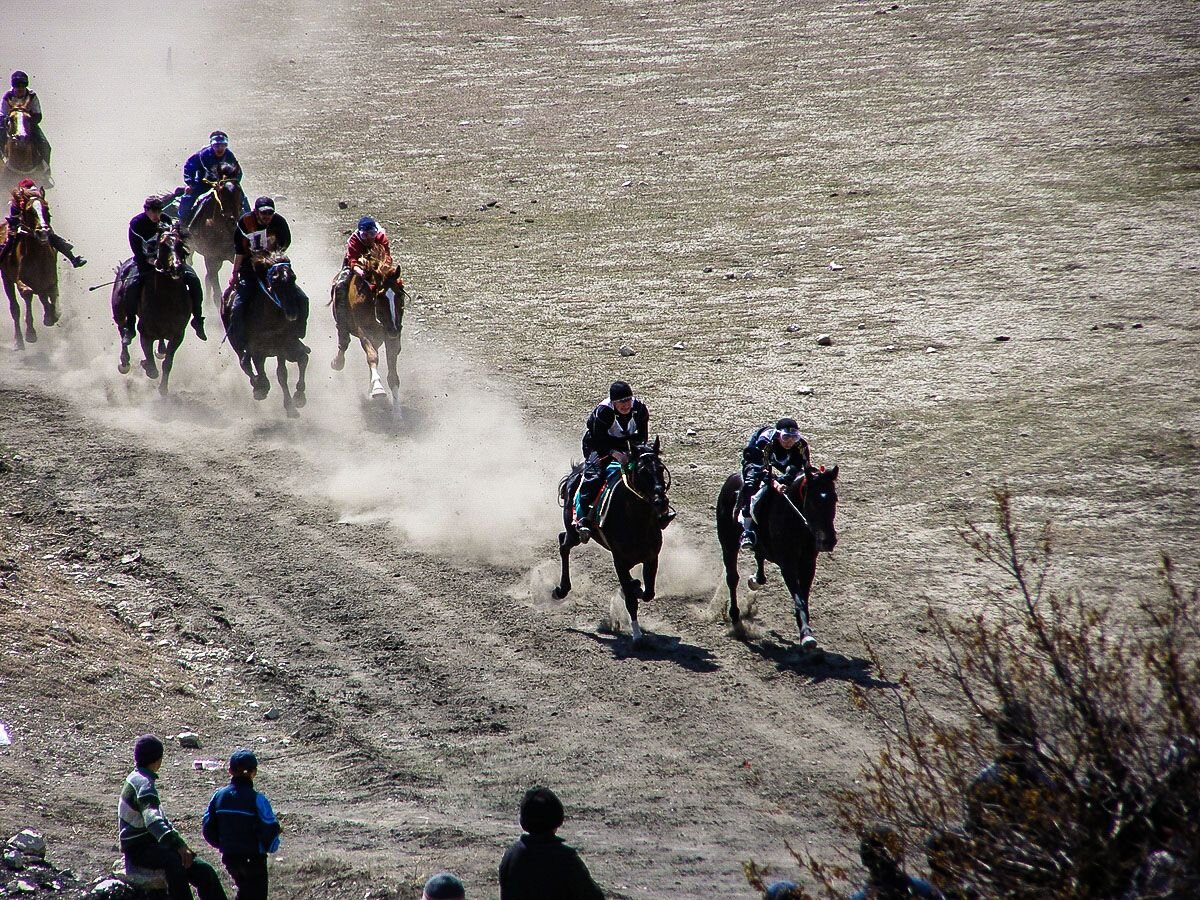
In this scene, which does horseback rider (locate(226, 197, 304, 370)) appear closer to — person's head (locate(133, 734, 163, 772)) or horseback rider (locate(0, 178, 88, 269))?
horseback rider (locate(0, 178, 88, 269))

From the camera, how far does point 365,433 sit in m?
20.0

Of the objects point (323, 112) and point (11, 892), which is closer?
point (11, 892)

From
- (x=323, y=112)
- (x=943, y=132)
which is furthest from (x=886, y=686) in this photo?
(x=323, y=112)

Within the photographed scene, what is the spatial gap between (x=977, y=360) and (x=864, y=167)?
1221 cm

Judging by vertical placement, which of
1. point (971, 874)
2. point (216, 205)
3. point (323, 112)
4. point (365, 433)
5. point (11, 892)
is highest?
point (323, 112)

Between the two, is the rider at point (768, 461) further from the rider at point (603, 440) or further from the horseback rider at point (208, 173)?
the horseback rider at point (208, 173)

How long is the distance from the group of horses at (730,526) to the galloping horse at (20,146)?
20336mm

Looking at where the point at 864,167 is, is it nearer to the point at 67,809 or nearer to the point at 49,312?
the point at 49,312

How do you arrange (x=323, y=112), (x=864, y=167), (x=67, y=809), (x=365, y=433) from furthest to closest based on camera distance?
(x=323, y=112)
(x=864, y=167)
(x=365, y=433)
(x=67, y=809)

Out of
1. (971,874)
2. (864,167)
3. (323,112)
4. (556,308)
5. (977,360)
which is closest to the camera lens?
(971,874)

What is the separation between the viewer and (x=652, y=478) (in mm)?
13312

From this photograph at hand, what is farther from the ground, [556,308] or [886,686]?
[556,308]

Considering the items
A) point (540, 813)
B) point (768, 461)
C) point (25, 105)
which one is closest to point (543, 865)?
point (540, 813)

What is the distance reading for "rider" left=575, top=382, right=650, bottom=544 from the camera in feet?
45.3
